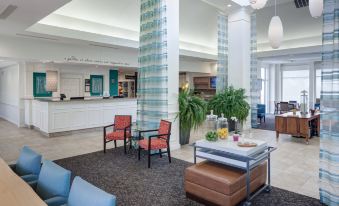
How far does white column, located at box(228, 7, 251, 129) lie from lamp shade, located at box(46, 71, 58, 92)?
21.6 feet

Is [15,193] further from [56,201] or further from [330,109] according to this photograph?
[330,109]

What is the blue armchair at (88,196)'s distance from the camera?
1.38 metres

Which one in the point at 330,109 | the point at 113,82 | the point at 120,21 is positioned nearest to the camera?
the point at 330,109

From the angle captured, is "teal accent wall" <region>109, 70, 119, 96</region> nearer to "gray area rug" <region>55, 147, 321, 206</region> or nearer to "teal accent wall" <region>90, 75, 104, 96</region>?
"teal accent wall" <region>90, 75, 104, 96</region>

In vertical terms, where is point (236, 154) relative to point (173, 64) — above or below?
below

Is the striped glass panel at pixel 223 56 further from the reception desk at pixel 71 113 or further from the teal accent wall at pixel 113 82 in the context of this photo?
the teal accent wall at pixel 113 82

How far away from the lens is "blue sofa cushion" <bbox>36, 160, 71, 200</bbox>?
1847mm

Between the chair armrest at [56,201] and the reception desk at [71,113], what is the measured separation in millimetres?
5463

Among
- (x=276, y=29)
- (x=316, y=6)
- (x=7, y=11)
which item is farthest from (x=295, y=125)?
(x=7, y=11)

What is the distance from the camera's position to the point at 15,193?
5.40ft

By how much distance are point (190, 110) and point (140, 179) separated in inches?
85.5

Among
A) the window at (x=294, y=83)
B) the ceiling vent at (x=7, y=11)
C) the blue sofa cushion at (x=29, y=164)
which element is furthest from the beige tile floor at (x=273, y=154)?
the window at (x=294, y=83)

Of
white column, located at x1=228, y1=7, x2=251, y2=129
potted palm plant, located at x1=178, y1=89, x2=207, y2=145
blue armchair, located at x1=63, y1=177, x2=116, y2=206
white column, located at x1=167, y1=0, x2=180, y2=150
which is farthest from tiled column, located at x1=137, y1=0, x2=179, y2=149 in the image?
blue armchair, located at x1=63, y1=177, x2=116, y2=206

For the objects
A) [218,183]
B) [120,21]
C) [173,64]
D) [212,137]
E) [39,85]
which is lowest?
[218,183]
